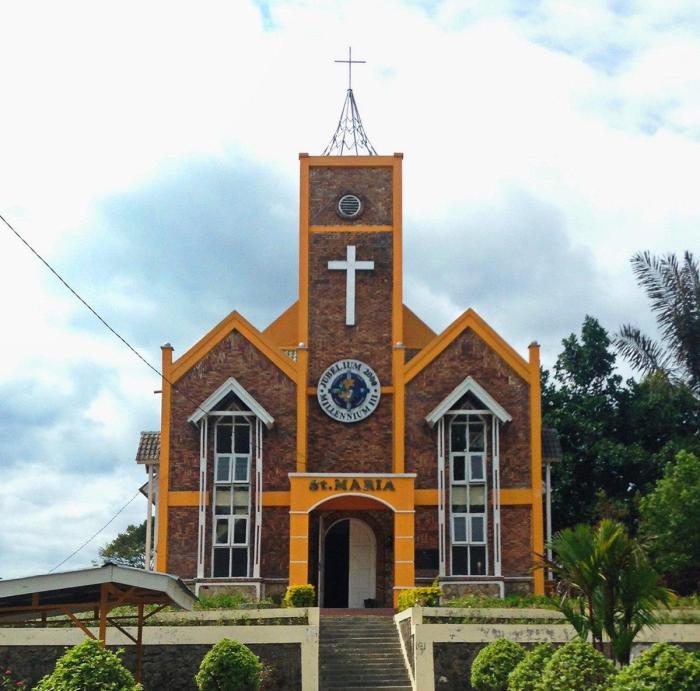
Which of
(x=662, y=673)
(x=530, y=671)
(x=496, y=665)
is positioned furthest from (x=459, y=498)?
(x=662, y=673)

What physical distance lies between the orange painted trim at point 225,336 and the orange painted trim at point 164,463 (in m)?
0.30

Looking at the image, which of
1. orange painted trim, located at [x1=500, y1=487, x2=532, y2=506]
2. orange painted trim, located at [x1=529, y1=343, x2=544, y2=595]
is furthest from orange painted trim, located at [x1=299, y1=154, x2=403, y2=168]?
orange painted trim, located at [x1=500, y1=487, x2=532, y2=506]

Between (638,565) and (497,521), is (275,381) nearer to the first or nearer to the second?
(497,521)

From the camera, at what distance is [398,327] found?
34.2 metres

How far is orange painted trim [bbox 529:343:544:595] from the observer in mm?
32438

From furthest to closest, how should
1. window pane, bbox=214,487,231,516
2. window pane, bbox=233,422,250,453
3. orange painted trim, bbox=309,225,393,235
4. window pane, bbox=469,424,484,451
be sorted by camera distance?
orange painted trim, bbox=309,225,393,235, window pane, bbox=233,422,250,453, window pane, bbox=469,424,484,451, window pane, bbox=214,487,231,516

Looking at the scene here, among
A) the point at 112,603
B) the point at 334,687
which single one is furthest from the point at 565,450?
the point at 112,603

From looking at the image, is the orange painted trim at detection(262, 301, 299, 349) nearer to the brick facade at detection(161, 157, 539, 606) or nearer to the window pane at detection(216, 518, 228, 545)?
the brick facade at detection(161, 157, 539, 606)

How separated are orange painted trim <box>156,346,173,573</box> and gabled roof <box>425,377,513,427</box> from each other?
6767mm

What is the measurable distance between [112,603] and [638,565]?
813 cm

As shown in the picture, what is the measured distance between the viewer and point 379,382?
33.9 meters

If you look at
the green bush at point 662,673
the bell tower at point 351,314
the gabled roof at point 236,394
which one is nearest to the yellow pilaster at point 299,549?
the bell tower at point 351,314

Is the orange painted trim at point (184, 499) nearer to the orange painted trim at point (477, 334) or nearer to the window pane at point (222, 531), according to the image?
the window pane at point (222, 531)

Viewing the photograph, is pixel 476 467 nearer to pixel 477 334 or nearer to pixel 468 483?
pixel 468 483
